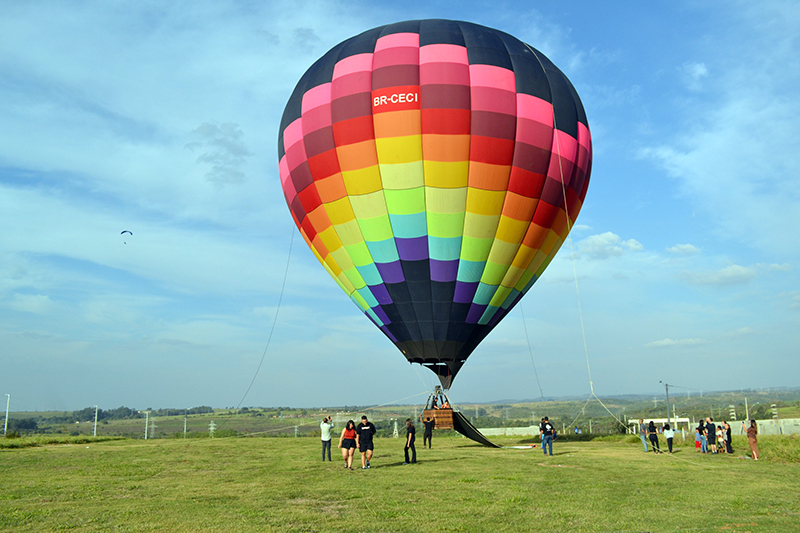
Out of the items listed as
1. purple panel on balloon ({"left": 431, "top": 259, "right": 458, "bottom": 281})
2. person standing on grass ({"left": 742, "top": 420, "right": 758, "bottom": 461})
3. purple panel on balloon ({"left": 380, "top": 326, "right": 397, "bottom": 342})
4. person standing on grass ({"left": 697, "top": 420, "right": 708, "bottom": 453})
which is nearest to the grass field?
person standing on grass ({"left": 742, "top": 420, "right": 758, "bottom": 461})

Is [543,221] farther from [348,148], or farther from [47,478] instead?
[47,478]

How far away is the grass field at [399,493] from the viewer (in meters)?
8.30

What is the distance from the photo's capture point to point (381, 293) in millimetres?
19812

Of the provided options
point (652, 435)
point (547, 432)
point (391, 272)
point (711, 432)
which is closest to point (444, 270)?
point (391, 272)

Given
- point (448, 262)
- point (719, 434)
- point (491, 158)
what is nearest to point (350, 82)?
point (491, 158)

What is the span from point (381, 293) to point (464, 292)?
9.43 ft

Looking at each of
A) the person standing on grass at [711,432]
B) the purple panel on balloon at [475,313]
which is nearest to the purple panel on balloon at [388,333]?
the purple panel on balloon at [475,313]

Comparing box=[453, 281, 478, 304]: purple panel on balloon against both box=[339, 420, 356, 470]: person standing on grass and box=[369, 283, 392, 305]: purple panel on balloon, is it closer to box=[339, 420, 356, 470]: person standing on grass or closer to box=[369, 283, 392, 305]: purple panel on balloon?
box=[369, 283, 392, 305]: purple panel on balloon

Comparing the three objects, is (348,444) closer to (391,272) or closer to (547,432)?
(391,272)

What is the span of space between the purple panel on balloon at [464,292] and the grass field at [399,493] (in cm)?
508

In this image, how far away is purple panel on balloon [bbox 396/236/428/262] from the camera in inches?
740

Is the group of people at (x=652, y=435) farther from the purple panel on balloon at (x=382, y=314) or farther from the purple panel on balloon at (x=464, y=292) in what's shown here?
the purple panel on balloon at (x=382, y=314)

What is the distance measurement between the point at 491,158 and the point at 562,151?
8.79 feet

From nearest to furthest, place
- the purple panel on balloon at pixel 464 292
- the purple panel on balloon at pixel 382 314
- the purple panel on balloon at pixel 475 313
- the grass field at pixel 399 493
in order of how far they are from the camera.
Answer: the grass field at pixel 399 493
the purple panel on balloon at pixel 464 292
the purple panel on balloon at pixel 475 313
the purple panel on balloon at pixel 382 314
